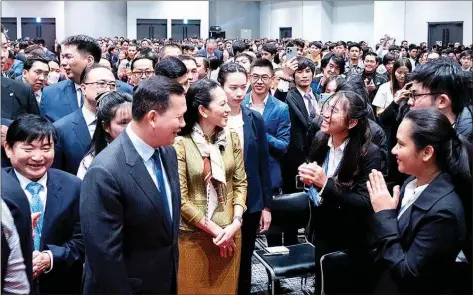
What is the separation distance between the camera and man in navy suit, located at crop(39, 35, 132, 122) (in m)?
3.62

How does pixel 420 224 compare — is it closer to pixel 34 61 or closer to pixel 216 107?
pixel 216 107

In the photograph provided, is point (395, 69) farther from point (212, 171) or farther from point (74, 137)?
point (74, 137)

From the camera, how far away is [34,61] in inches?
187

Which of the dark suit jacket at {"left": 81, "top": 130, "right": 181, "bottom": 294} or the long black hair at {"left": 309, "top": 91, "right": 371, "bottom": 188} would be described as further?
the long black hair at {"left": 309, "top": 91, "right": 371, "bottom": 188}

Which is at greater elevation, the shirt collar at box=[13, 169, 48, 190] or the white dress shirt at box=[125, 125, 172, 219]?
the white dress shirt at box=[125, 125, 172, 219]

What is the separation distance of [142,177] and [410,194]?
1067 mm

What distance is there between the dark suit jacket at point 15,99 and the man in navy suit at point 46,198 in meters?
1.24

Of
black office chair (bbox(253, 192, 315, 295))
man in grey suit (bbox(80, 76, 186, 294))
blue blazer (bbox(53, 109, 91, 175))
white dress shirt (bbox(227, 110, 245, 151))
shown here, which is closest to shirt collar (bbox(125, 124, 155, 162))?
man in grey suit (bbox(80, 76, 186, 294))

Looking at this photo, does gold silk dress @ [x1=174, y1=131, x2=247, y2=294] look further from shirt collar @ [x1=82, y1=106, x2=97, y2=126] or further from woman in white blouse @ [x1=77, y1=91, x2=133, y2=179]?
shirt collar @ [x1=82, y1=106, x2=97, y2=126]

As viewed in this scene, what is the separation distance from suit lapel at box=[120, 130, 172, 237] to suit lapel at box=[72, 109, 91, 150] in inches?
40.5

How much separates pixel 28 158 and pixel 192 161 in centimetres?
81

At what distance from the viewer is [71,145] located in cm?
299

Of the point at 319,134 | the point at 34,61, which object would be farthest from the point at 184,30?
the point at 319,134

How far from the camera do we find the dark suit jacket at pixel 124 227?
6.38ft
